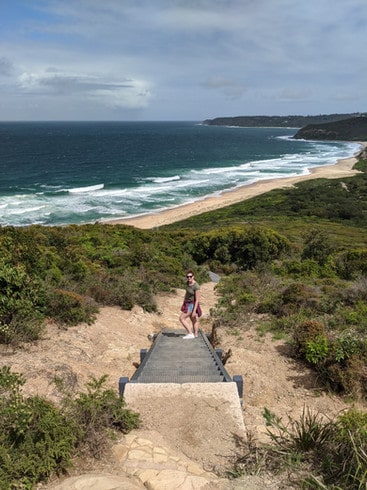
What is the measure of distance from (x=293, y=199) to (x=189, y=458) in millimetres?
49444

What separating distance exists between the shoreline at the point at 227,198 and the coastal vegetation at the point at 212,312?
17.8 meters

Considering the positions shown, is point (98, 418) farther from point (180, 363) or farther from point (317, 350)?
point (317, 350)

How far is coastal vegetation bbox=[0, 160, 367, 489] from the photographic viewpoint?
4.33 meters

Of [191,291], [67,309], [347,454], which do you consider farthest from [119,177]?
[347,454]

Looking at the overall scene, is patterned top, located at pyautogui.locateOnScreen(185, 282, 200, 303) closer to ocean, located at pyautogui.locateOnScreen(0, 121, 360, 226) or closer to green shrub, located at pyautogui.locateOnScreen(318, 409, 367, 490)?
green shrub, located at pyautogui.locateOnScreen(318, 409, 367, 490)

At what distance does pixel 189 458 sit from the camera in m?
4.76

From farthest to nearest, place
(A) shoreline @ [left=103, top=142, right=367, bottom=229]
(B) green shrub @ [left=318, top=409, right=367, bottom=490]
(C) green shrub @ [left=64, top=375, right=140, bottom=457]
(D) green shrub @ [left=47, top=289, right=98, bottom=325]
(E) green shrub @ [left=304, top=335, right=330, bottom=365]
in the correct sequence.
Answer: (A) shoreline @ [left=103, top=142, right=367, bottom=229] → (D) green shrub @ [left=47, top=289, right=98, bottom=325] → (E) green shrub @ [left=304, top=335, right=330, bottom=365] → (C) green shrub @ [left=64, top=375, right=140, bottom=457] → (B) green shrub @ [left=318, top=409, right=367, bottom=490]

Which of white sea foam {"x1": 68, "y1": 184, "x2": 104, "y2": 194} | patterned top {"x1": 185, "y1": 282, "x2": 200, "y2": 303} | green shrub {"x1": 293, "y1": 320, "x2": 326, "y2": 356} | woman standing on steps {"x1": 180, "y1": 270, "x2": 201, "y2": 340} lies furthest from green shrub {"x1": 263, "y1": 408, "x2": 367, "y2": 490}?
white sea foam {"x1": 68, "y1": 184, "x2": 104, "y2": 194}

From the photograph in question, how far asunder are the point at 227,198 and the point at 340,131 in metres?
131

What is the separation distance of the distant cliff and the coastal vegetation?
148 m

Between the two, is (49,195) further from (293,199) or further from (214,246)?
(214,246)

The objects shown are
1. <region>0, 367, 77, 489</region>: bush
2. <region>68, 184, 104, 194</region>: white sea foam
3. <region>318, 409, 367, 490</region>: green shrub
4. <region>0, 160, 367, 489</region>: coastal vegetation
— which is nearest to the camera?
<region>318, 409, 367, 490</region>: green shrub

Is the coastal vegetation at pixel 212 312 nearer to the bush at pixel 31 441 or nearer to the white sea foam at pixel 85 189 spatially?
the bush at pixel 31 441

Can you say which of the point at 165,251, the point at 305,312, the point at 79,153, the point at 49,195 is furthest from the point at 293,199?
the point at 79,153
